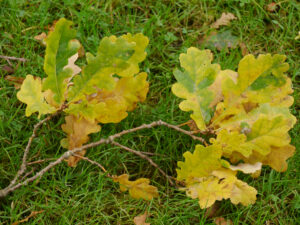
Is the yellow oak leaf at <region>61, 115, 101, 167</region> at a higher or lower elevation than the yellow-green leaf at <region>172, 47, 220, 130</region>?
lower

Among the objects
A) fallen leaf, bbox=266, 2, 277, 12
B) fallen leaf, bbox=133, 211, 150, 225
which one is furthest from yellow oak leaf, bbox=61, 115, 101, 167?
fallen leaf, bbox=266, 2, 277, 12

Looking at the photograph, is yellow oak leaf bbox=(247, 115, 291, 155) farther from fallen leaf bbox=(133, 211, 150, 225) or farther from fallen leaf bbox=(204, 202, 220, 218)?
fallen leaf bbox=(133, 211, 150, 225)

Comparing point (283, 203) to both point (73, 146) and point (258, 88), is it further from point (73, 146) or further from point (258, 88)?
point (73, 146)

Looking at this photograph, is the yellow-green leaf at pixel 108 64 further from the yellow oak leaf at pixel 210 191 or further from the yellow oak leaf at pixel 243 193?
the yellow oak leaf at pixel 243 193

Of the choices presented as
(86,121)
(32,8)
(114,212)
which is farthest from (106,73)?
(32,8)

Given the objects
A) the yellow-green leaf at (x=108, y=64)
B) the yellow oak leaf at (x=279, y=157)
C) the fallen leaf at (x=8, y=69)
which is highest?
the yellow-green leaf at (x=108, y=64)

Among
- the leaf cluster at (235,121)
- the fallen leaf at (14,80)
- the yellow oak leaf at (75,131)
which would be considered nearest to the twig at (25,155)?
the yellow oak leaf at (75,131)
